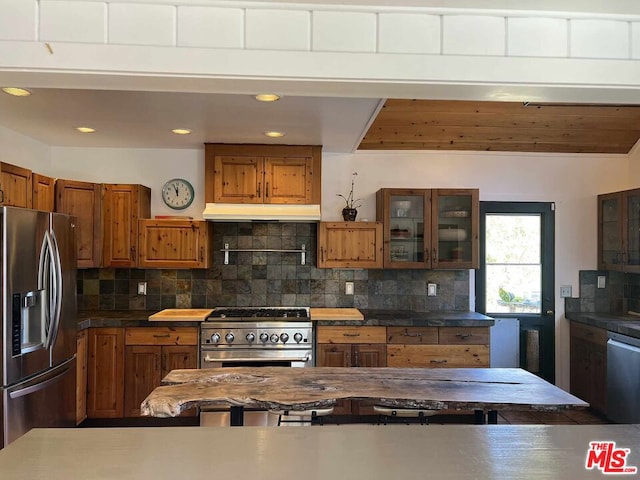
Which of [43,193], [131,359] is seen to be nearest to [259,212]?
[131,359]

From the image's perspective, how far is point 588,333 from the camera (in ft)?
13.5

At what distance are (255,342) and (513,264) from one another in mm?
2628

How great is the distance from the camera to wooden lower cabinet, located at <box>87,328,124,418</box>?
12.3 ft

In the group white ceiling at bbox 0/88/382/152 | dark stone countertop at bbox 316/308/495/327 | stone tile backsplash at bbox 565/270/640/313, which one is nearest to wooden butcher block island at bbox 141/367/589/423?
dark stone countertop at bbox 316/308/495/327

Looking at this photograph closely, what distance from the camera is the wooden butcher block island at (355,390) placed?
6.08ft

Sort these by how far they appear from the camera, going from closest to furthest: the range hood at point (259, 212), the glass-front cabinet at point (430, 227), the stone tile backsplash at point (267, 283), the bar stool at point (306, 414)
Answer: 1. the bar stool at point (306, 414)
2. the range hood at point (259, 212)
3. the glass-front cabinet at point (430, 227)
4. the stone tile backsplash at point (267, 283)

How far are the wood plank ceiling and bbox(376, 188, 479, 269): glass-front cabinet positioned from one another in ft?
1.80

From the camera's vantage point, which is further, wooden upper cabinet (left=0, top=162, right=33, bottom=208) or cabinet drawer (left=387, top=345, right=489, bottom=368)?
cabinet drawer (left=387, top=345, right=489, bottom=368)

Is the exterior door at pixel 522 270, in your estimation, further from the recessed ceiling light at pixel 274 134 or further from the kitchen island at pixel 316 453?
the kitchen island at pixel 316 453

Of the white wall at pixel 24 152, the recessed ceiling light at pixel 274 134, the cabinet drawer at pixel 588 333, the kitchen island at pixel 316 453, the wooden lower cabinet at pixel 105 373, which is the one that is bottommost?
the wooden lower cabinet at pixel 105 373

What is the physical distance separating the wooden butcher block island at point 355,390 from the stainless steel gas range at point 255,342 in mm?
1432

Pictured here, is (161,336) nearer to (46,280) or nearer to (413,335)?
(46,280)

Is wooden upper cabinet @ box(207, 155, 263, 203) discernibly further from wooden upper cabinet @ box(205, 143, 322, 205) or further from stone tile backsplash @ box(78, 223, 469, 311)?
stone tile backsplash @ box(78, 223, 469, 311)

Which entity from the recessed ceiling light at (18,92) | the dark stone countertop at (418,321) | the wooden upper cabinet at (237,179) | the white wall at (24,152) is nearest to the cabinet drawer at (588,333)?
the dark stone countertop at (418,321)
